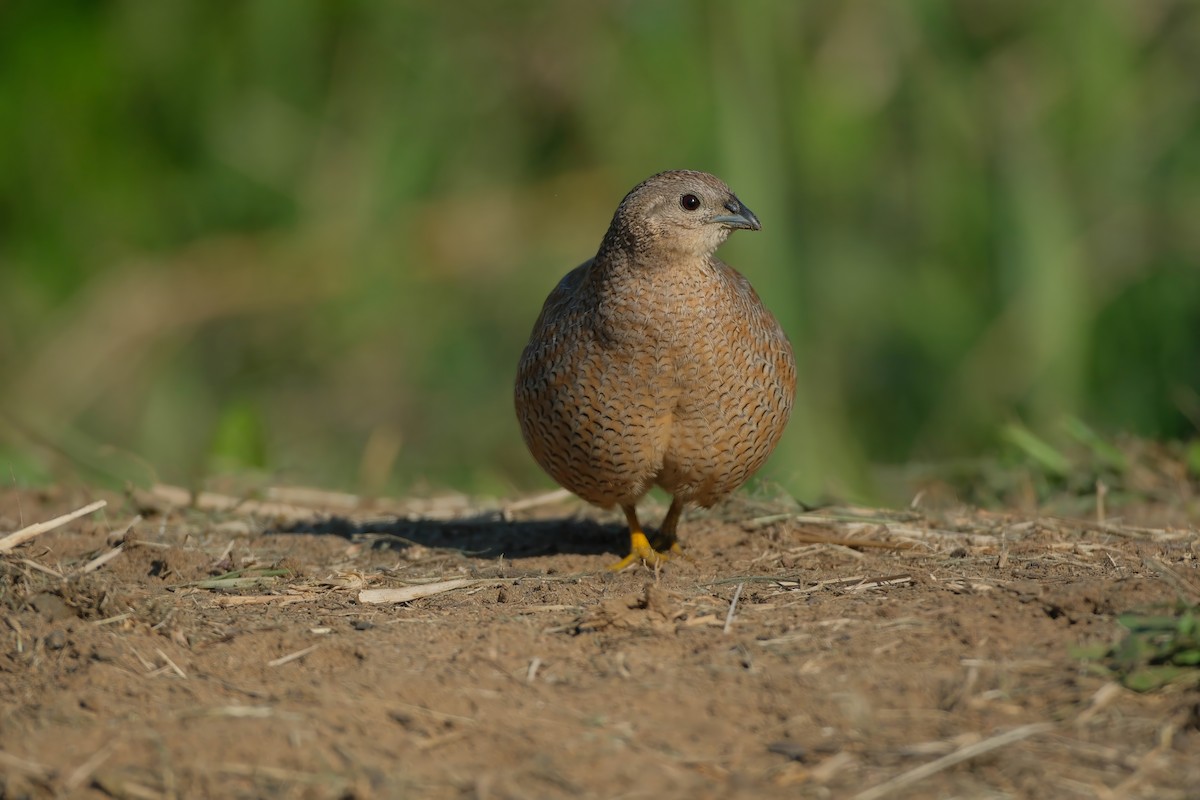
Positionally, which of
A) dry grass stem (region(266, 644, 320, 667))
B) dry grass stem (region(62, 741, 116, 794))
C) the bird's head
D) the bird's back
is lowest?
dry grass stem (region(62, 741, 116, 794))

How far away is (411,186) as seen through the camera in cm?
1108

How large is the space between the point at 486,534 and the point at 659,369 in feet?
4.57

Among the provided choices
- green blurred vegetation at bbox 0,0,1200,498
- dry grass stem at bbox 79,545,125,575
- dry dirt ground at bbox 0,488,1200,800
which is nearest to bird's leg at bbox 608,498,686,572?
dry dirt ground at bbox 0,488,1200,800

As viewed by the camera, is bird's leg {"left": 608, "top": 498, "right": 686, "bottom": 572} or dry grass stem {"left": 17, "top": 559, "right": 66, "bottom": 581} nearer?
dry grass stem {"left": 17, "top": 559, "right": 66, "bottom": 581}

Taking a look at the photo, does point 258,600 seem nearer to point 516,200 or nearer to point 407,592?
point 407,592

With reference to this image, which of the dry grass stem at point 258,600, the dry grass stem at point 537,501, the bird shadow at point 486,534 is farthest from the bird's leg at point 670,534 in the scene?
the dry grass stem at point 258,600

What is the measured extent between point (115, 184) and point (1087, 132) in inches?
268

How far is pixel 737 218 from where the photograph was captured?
538 centimetres

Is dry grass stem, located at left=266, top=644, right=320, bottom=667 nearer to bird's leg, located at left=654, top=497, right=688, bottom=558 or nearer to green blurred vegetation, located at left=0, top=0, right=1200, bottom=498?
bird's leg, located at left=654, top=497, right=688, bottom=558

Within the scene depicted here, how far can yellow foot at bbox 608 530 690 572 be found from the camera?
214 inches

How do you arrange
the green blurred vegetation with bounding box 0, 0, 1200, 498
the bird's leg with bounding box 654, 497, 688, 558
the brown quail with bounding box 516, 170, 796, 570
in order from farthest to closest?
the green blurred vegetation with bounding box 0, 0, 1200, 498, the bird's leg with bounding box 654, 497, 688, 558, the brown quail with bounding box 516, 170, 796, 570

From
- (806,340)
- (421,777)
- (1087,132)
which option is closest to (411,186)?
(806,340)

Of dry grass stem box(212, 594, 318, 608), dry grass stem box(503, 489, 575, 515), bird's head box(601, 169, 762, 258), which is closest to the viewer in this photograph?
dry grass stem box(212, 594, 318, 608)

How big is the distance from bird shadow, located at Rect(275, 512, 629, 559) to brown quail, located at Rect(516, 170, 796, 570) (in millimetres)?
537
